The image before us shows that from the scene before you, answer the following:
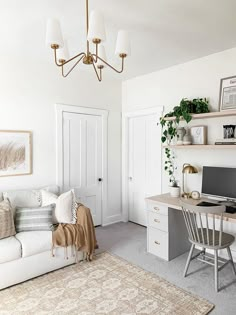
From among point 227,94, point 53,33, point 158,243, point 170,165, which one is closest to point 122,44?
point 53,33

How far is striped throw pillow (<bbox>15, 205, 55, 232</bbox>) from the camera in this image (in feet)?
9.28

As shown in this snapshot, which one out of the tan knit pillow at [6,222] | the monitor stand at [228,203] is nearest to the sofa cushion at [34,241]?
the tan knit pillow at [6,222]

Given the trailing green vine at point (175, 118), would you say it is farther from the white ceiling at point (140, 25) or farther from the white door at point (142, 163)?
the white ceiling at point (140, 25)

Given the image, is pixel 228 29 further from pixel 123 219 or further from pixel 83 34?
pixel 123 219

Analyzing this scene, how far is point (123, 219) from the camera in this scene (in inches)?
184

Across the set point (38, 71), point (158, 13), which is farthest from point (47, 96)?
point (158, 13)

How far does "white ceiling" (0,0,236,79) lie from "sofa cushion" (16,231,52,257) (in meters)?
2.24

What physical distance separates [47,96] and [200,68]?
225 centimetres

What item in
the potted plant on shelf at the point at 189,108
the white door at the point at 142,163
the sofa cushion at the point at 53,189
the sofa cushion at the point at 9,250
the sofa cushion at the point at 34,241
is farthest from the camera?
the white door at the point at 142,163

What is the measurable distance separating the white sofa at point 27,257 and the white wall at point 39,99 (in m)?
0.97

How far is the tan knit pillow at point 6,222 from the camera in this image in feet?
8.53

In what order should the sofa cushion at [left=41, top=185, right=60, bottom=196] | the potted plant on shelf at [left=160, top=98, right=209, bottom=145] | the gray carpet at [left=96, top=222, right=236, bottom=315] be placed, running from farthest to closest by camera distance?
1. the sofa cushion at [left=41, top=185, right=60, bottom=196]
2. the potted plant on shelf at [left=160, top=98, right=209, bottom=145]
3. the gray carpet at [left=96, top=222, right=236, bottom=315]

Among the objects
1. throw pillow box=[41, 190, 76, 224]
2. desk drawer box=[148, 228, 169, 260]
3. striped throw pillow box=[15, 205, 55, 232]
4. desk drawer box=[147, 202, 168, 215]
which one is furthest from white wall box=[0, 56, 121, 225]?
desk drawer box=[148, 228, 169, 260]

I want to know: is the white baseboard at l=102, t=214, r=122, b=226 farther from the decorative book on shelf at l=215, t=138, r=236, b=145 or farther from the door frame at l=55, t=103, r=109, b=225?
the decorative book on shelf at l=215, t=138, r=236, b=145
